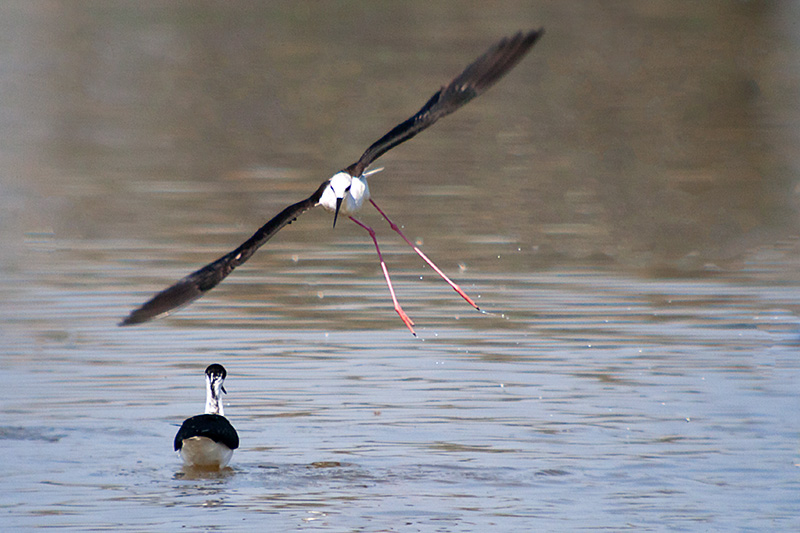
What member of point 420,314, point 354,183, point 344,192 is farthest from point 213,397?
point 420,314

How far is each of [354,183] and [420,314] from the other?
12.4 ft

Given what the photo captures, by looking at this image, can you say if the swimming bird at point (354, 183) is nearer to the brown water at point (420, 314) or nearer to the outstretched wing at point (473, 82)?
the outstretched wing at point (473, 82)

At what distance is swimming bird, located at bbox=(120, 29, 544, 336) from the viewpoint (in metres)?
10.3

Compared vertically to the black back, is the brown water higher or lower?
higher

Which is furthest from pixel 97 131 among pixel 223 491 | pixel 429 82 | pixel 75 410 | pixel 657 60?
pixel 223 491

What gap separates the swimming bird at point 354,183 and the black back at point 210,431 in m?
0.77

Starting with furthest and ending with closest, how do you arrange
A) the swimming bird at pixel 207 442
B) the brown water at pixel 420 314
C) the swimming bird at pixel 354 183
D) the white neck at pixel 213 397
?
1. the white neck at pixel 213 397
2. the swimming bird at pixel 354 183
3. the swimming bird at pixel 207 442
4. the brown water at pixel 420 314

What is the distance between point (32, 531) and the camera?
8.73 m

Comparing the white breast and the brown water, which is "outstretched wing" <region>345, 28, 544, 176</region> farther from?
the brown water

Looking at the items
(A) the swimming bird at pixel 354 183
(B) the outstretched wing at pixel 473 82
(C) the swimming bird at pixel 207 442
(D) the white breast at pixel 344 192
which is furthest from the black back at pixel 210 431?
(B) the outstretched wing at pixel 473 82

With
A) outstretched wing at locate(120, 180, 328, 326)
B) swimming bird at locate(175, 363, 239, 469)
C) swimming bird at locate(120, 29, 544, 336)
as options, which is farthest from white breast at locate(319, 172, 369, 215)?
swimming bird at locate(175, 363, 239, 469)

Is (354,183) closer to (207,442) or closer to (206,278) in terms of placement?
(206,278)

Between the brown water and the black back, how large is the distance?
22 centimetres

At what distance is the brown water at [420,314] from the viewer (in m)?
9.51
